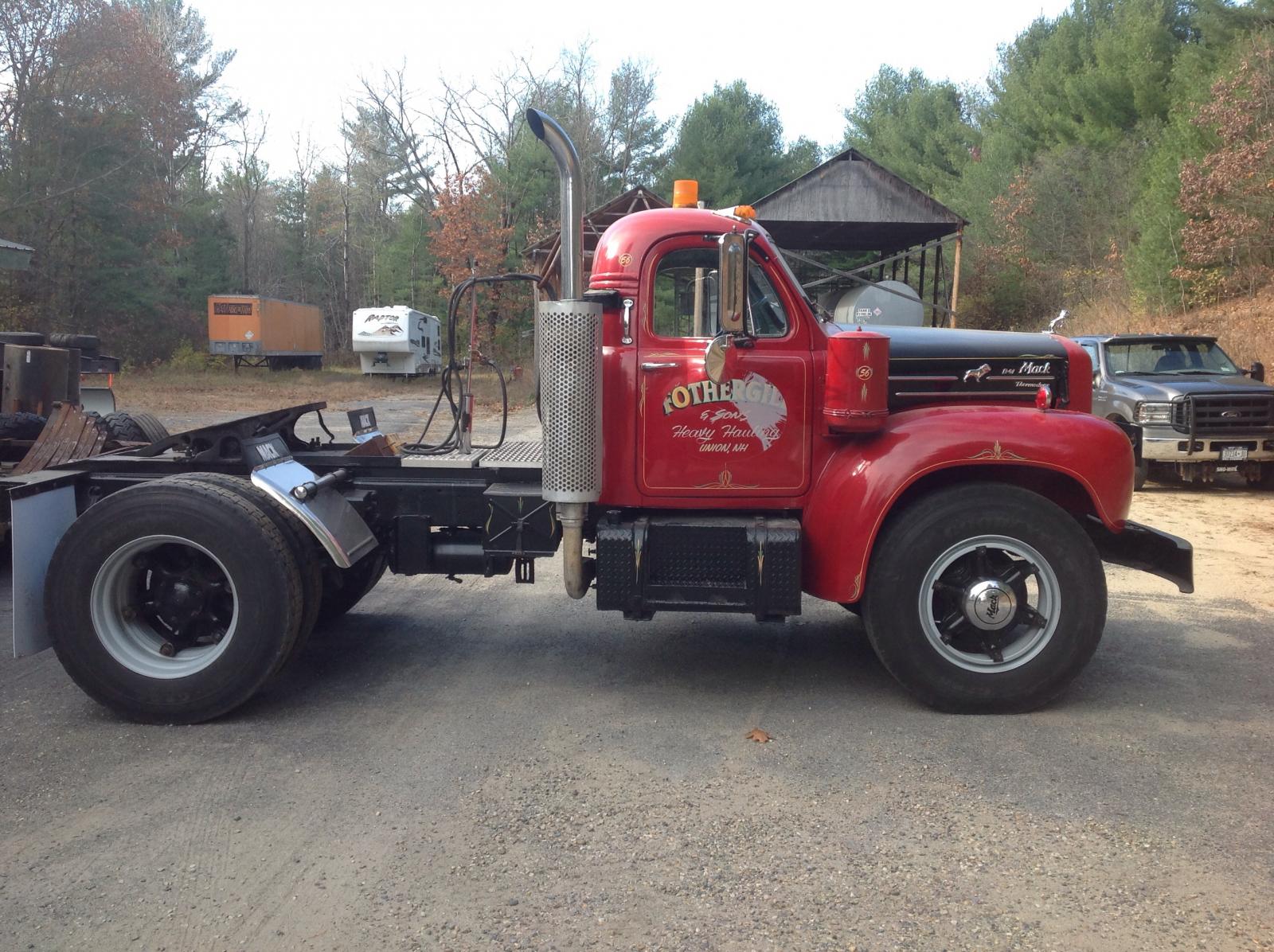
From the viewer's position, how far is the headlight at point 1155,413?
11.8 metres

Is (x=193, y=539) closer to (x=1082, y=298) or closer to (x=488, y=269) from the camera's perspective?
(x=1082, y=298)

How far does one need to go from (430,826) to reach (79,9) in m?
35.0

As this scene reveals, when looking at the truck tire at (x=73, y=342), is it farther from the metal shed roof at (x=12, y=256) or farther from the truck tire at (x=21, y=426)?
the truck tire at (x=21, y=426)

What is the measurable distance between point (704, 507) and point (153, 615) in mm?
2774

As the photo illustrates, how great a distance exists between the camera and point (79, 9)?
31.0 m

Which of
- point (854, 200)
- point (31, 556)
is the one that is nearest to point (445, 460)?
point (31, 556)

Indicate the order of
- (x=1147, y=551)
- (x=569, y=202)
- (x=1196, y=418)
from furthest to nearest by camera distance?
(x=1196, y=418), (x=1147, y=551), (x=569, y=202)

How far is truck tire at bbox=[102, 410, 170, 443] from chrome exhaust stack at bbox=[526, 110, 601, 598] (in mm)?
4321

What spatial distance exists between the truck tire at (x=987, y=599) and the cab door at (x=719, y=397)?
26.1 inches

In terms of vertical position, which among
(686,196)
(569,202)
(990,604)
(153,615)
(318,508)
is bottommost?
(153,615)

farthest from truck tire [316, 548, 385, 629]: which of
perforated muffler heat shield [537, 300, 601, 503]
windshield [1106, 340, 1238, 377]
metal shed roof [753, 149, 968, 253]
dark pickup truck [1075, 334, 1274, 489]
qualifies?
metal shed roof [753, 149, 968, 253]

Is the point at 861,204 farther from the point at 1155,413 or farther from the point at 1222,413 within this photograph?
the point at 1222,413

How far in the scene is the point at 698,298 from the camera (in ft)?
16.8

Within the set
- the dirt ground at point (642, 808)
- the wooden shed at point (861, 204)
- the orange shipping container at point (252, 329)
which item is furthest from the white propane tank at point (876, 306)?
the orange shipping container at point (252, 329)
